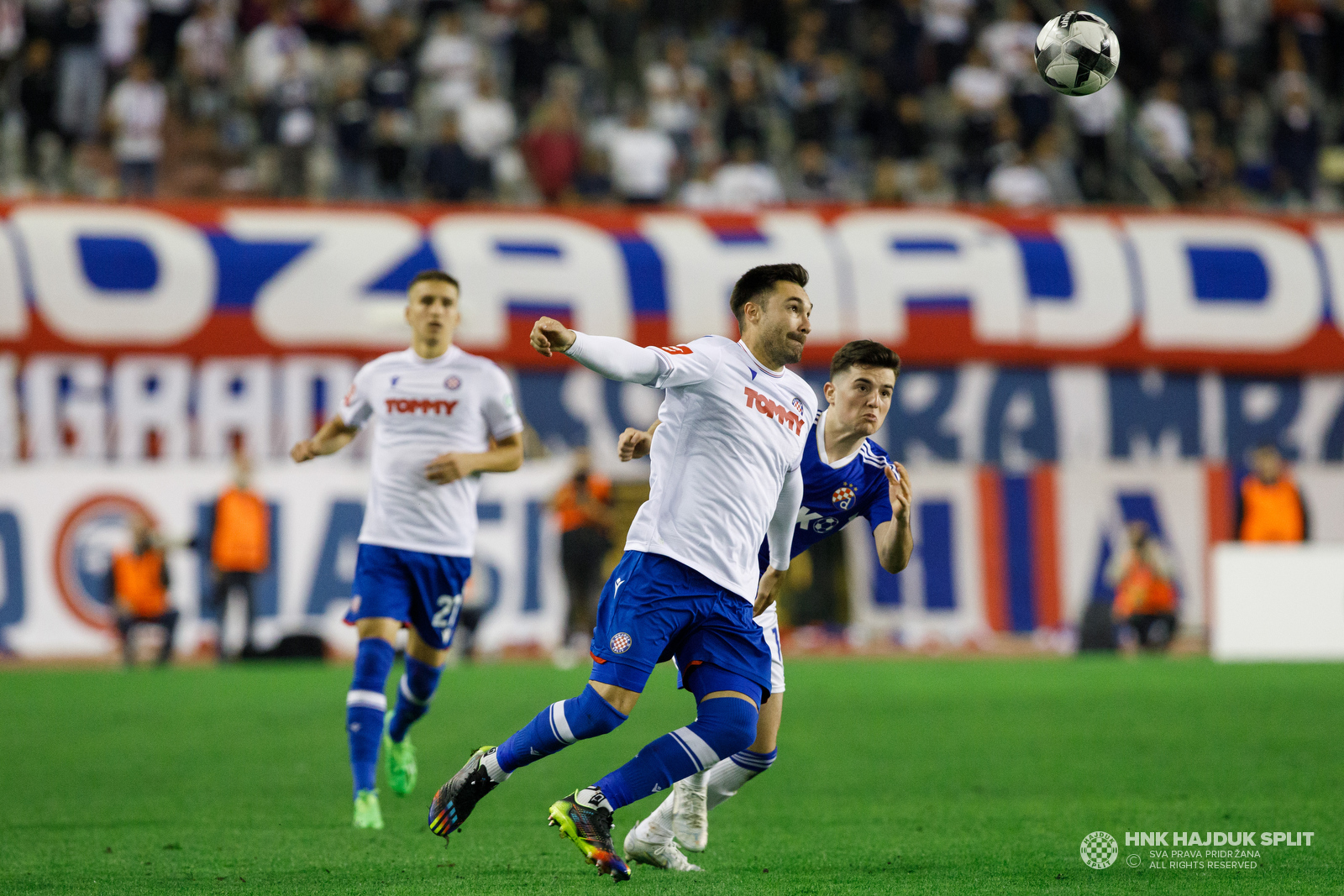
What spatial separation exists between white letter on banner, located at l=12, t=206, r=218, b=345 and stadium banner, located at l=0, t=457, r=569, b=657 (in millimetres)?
1618

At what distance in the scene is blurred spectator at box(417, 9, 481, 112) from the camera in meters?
22.5

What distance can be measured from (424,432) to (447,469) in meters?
0.38

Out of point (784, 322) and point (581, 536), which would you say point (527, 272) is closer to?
point (581, 536)

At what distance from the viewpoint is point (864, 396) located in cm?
673

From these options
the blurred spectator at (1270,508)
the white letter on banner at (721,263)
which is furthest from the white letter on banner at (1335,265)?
the white letter on banner at (721,263)

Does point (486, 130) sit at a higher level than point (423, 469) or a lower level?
higher

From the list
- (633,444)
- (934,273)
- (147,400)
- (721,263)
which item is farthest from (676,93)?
(633,444)

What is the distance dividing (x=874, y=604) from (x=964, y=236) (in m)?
4.81

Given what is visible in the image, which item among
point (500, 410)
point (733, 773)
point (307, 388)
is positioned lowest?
point (733, 773)

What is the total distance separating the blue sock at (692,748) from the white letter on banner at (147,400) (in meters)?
14.7

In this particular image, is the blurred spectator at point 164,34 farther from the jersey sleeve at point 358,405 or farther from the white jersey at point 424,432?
the white jersey at point 424,432

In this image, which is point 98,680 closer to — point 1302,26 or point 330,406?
point 330,406

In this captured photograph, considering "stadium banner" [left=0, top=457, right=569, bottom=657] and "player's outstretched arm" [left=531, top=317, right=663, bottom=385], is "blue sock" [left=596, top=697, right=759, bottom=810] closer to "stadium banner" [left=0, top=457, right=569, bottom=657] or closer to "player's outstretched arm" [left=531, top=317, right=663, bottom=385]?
"player's outstretched arm" [left=531, top=317, right=663, bottom=385]

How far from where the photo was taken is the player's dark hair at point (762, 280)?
602cm
